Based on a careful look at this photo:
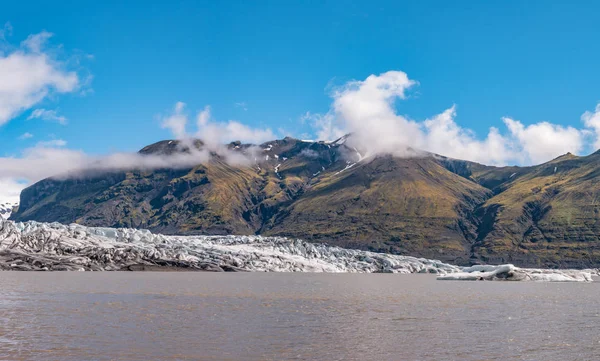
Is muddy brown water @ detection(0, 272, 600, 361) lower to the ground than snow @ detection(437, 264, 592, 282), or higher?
higher

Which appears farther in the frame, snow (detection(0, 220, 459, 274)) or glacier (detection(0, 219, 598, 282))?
snow (detection(0, 220, 459, 274))

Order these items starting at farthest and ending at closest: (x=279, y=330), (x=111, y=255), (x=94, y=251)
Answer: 1. (x=111, y=255)
2. (x=94, y=251)
3. (x=279, y=330)

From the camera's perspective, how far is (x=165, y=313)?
2119 inches

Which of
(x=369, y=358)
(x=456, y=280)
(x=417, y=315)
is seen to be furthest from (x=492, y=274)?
(x=369, y=358)

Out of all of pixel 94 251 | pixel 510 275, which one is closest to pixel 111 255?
pixel 94 251

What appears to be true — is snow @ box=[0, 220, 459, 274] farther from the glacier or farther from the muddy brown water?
the muddy brown water

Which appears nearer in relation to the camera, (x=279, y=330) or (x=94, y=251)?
(x=279, y=330)

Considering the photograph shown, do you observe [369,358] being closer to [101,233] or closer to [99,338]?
[99,338]

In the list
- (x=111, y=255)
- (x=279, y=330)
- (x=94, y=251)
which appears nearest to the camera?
(x=279, y=330)

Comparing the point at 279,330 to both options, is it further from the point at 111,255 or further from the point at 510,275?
the point at 111,255

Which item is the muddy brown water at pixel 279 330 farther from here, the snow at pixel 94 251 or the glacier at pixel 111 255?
the snow at pixel 94 251

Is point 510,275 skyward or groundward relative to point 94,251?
groundward

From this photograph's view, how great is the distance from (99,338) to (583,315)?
51.4 meters

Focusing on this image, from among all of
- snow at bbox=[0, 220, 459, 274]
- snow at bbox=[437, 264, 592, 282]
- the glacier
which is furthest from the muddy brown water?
snow at bbox=[0, 220, 459, 274]
